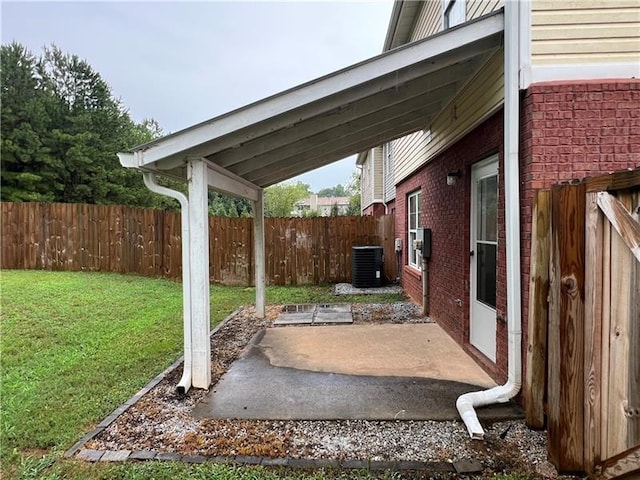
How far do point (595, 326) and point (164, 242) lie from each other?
36.4 ft

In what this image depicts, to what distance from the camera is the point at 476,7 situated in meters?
4.42

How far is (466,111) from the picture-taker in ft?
14.7

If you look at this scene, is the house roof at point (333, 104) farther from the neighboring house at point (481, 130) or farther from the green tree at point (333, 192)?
the green tree at point (333, 192)

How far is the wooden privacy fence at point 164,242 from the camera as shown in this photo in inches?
437

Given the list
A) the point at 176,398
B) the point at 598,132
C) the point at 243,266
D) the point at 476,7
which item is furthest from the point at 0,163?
the point at 598,132

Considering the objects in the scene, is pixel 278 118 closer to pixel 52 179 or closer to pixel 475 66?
pixel 475 66

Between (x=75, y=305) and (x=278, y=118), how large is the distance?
20.7 feet

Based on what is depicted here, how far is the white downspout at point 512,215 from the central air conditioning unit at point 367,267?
6.87 metres

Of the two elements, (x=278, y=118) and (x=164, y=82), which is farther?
(x=164, y=82)

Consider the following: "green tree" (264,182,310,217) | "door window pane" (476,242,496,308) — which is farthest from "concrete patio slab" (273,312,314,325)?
"green tree" (264,182,310,217)

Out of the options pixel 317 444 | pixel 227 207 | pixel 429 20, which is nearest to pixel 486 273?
pixel 317 444

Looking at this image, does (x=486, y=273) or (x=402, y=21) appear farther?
(x=402, y=21)

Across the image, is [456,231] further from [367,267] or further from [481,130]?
[367,267]

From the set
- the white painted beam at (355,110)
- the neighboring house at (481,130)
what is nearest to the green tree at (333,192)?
the neighboring house at (481,130)
